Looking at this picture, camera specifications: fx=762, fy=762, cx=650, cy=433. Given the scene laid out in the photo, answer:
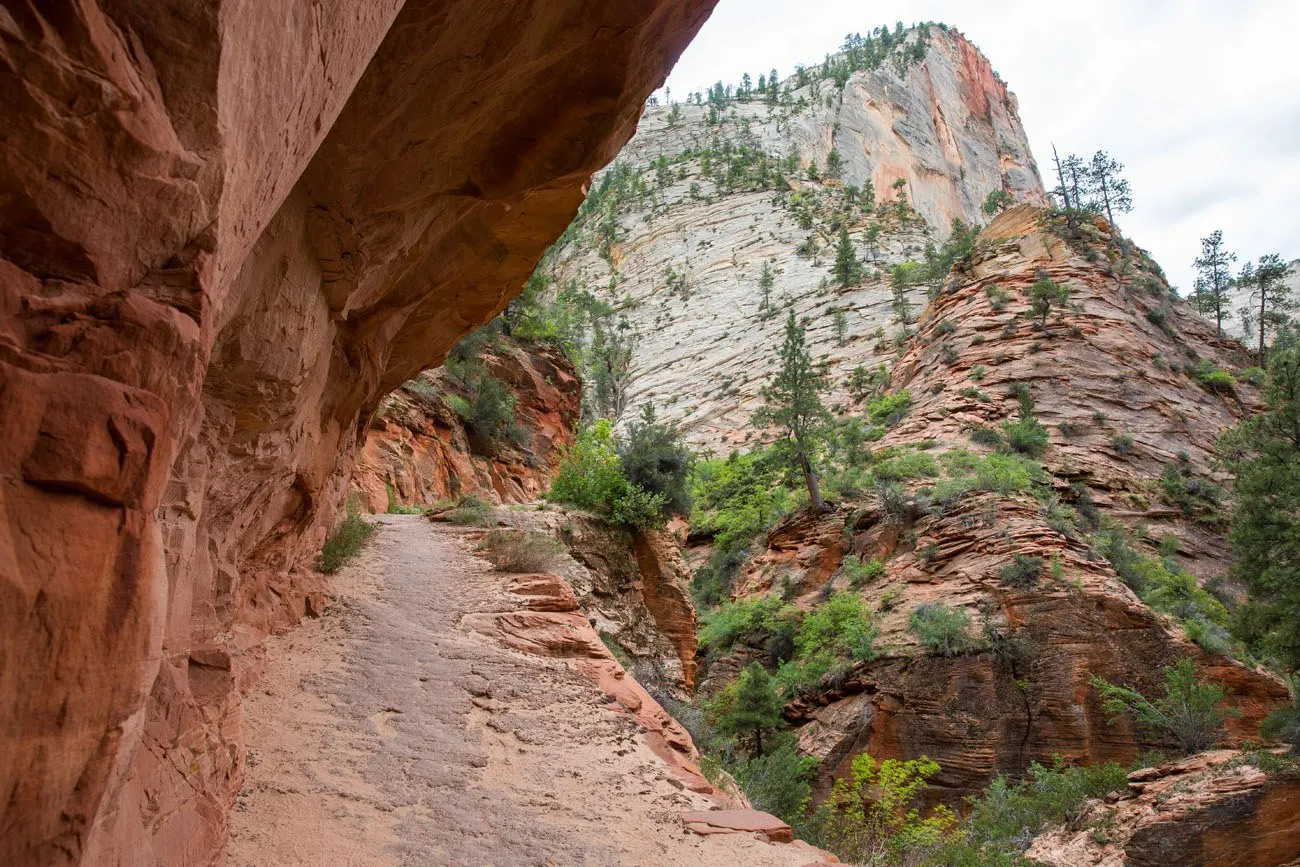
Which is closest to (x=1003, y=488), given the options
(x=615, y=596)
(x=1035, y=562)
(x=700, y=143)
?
(x=1035, y=562)

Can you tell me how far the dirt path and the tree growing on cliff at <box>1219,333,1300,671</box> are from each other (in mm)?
14383

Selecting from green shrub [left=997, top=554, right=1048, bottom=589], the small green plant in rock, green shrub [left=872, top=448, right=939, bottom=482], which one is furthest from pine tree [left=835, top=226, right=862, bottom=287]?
the small green plant in rock

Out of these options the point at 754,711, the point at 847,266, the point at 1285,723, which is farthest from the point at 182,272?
the point at 847,266

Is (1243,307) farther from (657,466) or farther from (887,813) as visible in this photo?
(887,813)

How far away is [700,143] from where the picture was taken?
7781cm

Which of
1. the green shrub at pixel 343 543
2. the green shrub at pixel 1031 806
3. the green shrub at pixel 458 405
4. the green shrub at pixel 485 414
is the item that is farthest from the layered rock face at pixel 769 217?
the green shrub at pixel 343 543

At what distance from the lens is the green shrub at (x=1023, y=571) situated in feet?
66.7

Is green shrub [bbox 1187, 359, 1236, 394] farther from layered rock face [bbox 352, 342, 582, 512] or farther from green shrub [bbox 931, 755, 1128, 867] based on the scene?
layered rock face [bbox 352, 342, 582, 512]

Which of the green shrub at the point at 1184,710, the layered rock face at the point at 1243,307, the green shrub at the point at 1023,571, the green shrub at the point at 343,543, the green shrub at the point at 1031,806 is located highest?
the layered rock face at the point at 1243,307

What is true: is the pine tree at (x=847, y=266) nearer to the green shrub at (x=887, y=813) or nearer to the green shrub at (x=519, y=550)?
the green shrub at (x=887, y=813)

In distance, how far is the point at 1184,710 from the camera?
54.4 ft

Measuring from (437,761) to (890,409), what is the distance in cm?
3005

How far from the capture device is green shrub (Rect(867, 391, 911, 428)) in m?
32.8

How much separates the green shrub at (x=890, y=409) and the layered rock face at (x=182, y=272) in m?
29.7
